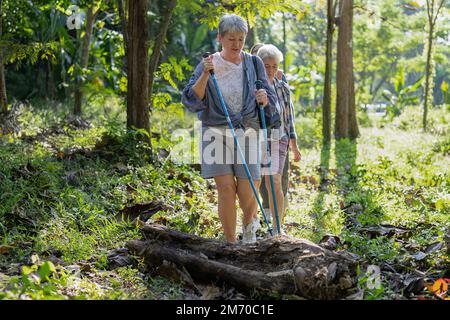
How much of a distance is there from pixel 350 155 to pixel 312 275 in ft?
30.2

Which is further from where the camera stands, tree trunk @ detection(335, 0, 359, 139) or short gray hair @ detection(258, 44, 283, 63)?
tree trunk @ detection(335, 0, 359, 139)

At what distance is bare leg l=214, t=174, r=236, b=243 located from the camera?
5.38m

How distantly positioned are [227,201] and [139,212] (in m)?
1.47

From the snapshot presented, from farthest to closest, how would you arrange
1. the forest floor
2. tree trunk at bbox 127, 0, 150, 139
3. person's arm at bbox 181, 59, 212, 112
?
tree trunk at bbox 127, 0, 150, 139
person's arm at bbox 181, 59, 212, 112
the forest floor

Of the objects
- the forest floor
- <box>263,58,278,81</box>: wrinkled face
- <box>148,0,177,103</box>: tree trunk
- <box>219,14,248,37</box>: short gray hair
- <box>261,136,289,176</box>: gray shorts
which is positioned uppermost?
<box>148,0,177,103</box>: tree trunk

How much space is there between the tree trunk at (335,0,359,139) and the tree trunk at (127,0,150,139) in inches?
317

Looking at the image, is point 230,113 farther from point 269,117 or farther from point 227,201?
point 227,201

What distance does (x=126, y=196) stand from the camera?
7242mm

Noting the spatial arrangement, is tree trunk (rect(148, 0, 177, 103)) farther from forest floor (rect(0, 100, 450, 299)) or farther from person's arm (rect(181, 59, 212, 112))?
person's arm (rect(181, 59, 212, 112))

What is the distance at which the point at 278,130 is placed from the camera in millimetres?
6277

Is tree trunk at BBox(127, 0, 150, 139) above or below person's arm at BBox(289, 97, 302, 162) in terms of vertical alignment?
above

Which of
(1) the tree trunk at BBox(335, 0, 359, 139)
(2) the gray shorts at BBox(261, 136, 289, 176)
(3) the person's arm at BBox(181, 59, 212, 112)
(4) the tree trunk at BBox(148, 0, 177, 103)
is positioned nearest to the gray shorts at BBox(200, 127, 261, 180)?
(3) the person's arm at BBox(181, 59, 212, 112)

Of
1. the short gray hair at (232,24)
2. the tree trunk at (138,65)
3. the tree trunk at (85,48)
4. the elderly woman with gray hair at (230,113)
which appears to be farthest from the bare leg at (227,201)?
the tree trunk at (85,48)

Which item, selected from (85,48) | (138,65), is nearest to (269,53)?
(138,65)
